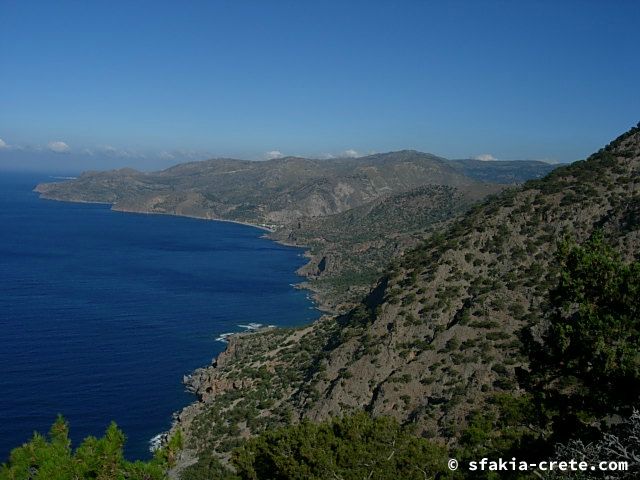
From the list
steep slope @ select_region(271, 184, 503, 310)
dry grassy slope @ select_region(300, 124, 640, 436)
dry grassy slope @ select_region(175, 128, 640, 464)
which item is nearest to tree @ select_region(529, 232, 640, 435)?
dry grassy slope @ select_region(175, 128, 640, 464)

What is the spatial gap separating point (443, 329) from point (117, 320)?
6389 cm

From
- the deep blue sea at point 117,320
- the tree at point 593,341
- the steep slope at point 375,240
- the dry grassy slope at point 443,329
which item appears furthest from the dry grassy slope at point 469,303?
the steep slope at point 375,240

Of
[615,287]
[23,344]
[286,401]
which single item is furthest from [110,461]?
[23,344]

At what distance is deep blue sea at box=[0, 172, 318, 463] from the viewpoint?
59.4 metres

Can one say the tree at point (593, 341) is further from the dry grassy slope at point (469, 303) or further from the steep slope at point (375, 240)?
the steep slope at point (375, 240)

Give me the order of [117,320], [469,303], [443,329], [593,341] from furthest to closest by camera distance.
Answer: [117,320] → [469,303] → [443,329] → [593,341]

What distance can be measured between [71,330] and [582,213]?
7086 cm

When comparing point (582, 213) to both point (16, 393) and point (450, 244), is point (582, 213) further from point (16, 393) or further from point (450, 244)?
point (16, 393)

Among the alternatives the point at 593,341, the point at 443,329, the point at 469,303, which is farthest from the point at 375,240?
the point at 593,341

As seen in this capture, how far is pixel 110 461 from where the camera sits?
51.5 ft

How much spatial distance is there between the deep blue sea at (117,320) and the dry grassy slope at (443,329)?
10237 millimetres

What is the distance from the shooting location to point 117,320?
91.2m

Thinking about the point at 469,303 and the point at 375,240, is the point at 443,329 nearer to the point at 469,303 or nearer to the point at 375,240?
the point at 469,303

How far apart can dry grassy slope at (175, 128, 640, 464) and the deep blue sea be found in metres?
10.2
